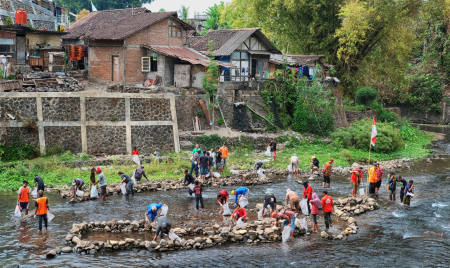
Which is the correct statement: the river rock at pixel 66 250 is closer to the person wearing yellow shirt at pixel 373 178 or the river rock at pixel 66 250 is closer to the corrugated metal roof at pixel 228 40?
the person wearing yellow shirt at pixel 373 178

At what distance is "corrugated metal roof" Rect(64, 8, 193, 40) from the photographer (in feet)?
109

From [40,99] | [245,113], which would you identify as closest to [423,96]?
[245,113]

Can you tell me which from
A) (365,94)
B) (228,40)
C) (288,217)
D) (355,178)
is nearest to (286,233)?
(288,217)

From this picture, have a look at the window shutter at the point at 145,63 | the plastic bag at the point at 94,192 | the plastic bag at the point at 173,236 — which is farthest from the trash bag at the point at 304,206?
the window shutter at the point at 145,63

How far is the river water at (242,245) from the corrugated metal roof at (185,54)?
1387cm

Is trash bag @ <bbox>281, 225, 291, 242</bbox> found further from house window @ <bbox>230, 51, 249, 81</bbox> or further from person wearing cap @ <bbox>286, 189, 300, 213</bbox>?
house window @ <bbox>230, 51, 249, 81</bbox>

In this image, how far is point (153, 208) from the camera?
15.8 metres

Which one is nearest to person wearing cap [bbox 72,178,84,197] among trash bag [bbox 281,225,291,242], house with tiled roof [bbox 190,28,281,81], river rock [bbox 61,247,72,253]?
river rock [bbox 61,247,72,253]

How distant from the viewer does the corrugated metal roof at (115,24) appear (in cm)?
3325

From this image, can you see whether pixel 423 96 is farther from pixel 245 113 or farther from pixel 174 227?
pixel 174 227

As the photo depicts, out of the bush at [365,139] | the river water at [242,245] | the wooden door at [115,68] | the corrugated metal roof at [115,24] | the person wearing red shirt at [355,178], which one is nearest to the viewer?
the river water at [242,245]

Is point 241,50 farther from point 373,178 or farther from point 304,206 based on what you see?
point 304,206

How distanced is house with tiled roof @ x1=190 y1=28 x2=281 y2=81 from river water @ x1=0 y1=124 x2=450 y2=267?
16.9 meters

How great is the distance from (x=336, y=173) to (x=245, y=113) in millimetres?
9555
